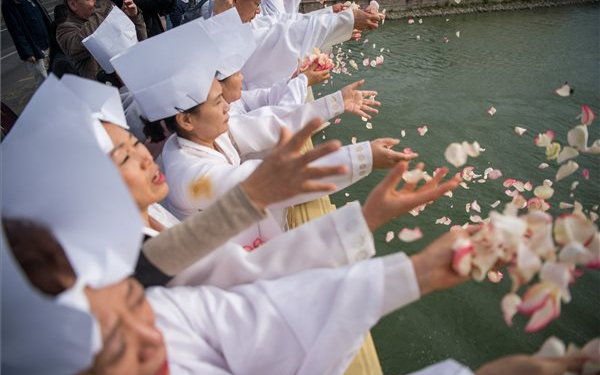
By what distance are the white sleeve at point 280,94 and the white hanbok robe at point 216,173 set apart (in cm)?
89

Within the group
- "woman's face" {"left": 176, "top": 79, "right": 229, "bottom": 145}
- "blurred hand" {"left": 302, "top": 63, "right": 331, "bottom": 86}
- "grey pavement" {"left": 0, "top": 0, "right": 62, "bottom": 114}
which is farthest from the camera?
"grey pavement" {"left": 0, "top": 0, "right": 62, "bottom": 114}

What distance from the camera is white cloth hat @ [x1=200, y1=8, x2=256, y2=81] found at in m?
2.25

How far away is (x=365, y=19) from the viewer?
119 inches

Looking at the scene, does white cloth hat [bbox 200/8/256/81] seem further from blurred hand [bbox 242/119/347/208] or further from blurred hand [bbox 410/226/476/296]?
blurred hand [bbox 410/226/476/296]

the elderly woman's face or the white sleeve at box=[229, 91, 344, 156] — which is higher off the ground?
the elderly woman's face

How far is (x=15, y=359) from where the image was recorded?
79cm

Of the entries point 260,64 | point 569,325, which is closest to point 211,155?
point 260,64

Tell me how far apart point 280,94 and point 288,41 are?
48 centimetres

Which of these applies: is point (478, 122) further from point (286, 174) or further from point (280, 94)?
point (286, 174)

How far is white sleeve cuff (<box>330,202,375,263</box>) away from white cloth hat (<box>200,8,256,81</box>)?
1299mm

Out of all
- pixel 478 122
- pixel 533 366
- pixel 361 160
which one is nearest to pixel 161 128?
pixel 361 160

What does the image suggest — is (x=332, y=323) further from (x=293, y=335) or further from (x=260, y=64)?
(x=260, y=64)

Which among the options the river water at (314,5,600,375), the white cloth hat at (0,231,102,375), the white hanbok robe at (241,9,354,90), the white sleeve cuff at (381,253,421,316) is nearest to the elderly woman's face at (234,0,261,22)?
the white hanbok robe at (241,9,354,90)

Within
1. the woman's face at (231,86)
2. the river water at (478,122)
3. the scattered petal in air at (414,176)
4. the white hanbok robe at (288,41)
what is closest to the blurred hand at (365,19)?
the white hanbok robe at (288,41)
